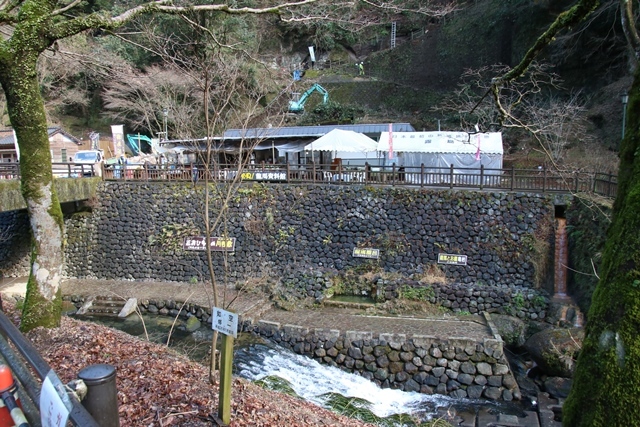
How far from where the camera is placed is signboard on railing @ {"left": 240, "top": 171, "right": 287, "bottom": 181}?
1600 cm

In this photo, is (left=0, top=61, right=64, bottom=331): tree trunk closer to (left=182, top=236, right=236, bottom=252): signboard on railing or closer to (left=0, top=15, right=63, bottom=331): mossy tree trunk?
(left=0, top=15, right=63, bottom=331): mossy tree trunk

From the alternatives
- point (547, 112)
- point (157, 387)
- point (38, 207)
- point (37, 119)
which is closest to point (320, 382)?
point (157, 387)

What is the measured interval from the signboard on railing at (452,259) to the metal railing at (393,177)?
7.63ft

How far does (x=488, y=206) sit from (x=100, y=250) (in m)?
14.3

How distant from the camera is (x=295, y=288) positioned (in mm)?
13961

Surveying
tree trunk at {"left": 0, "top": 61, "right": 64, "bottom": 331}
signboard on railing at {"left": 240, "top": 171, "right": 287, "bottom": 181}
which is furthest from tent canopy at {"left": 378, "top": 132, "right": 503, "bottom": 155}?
A: tree trunk at {"left": 0, "top": 61, "right": 64, "bottom": 331}

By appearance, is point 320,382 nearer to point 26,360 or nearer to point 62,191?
point 26,360

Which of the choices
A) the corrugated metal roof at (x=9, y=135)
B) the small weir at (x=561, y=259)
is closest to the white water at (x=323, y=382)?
the small weir at (x=561, y=259)

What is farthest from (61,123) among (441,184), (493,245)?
(493,245)

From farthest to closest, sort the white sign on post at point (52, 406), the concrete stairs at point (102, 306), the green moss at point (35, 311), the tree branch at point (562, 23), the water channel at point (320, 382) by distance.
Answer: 1. the concrete stairs at point (102, 306)
2. the water channel at point (320, 382)
3. the green moss at point (35, 311)
4. the tree branch at point (562, 23)
5. the white sign on post at point (52, 406)

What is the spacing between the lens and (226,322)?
4082 millimetres

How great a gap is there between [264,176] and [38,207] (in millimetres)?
10625

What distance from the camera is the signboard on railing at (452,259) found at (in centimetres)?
1342

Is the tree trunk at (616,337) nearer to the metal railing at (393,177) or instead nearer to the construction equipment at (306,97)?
the metal railing at (393,177)
